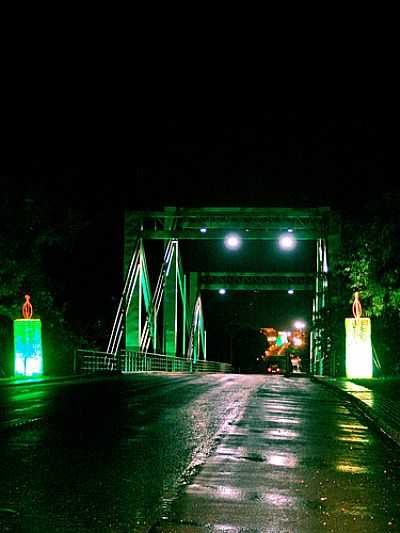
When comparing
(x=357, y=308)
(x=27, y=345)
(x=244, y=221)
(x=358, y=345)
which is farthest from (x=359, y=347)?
(x=244, y=221)

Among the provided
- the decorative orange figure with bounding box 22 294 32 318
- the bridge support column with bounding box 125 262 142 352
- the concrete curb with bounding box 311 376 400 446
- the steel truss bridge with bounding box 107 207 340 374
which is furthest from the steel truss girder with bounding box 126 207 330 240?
the concrete curb with bounding box 311 376 400 446

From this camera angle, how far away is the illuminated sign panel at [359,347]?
35.8 meters

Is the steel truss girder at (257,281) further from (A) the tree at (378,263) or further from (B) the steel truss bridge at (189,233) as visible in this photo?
(A) the tree at (378,263)

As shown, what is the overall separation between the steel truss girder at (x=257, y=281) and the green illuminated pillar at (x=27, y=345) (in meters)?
43.4

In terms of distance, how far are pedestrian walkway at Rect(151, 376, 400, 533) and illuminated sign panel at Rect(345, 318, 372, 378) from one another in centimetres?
2224

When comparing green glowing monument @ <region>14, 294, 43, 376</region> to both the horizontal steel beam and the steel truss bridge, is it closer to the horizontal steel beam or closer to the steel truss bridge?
the steel truss bridge

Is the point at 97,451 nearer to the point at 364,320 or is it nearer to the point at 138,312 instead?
the point at 364,320

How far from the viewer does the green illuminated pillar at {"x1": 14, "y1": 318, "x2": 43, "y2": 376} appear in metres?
34.2

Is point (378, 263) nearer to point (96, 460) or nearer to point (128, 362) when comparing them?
point (96, 460)

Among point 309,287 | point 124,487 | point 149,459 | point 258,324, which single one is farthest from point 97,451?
point 258,324

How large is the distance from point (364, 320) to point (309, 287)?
41916mm

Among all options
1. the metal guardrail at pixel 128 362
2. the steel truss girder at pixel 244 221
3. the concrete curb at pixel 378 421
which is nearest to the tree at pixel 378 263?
the concrete curb at pixel 378 421

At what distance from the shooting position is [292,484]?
7949 mm

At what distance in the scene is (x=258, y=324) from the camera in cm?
10788
